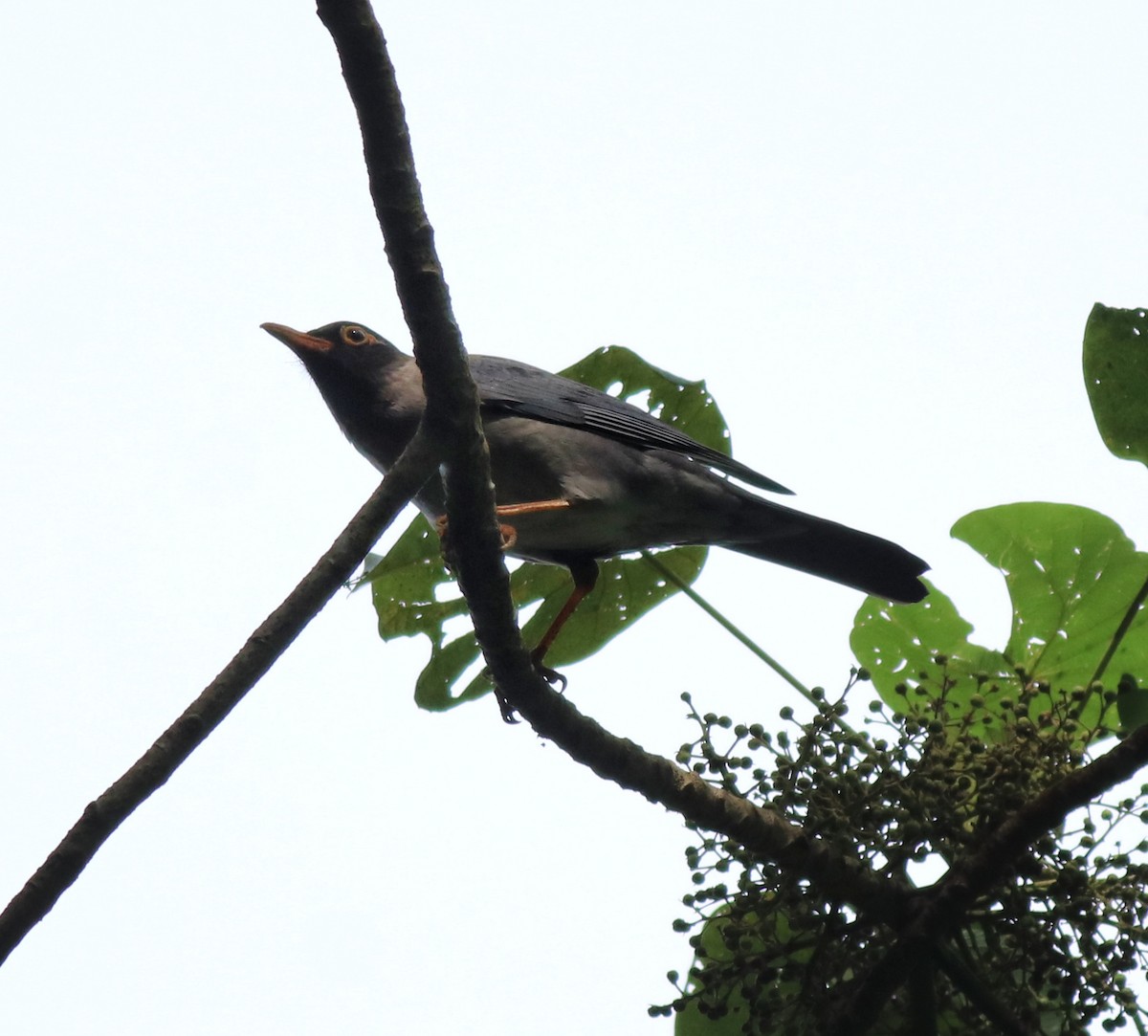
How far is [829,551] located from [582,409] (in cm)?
110

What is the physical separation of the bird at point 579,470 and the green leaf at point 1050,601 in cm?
59

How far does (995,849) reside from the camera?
2.65 metres

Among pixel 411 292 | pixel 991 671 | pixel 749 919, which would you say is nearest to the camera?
pixel 411 292

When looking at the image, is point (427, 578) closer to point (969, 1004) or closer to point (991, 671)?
point (991, 671)

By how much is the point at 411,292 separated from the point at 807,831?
1442mm

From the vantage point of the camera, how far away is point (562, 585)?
16.4 ft

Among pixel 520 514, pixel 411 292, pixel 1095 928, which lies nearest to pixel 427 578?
pixel 520 514

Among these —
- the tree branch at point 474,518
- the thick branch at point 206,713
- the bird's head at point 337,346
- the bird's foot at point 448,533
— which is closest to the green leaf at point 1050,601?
the tree branch at point 474,518

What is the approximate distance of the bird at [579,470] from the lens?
4.70m

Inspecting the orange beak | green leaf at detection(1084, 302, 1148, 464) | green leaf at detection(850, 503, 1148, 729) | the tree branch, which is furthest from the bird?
the tree branch

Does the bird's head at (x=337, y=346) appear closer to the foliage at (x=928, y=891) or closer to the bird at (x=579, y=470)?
the bird at (x=579, y=470)

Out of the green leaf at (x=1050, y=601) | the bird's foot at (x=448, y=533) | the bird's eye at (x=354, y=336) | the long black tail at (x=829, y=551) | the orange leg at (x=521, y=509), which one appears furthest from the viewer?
the bird's eye at (x=354, y=336)

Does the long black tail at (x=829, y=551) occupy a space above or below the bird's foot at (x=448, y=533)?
above

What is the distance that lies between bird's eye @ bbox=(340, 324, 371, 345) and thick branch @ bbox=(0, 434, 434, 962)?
2.36 metres
